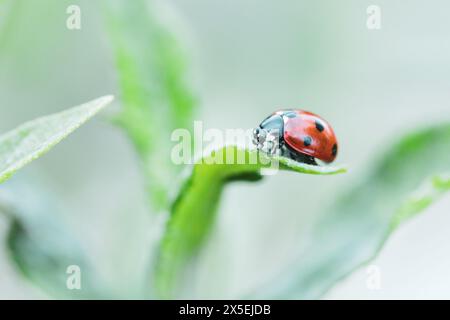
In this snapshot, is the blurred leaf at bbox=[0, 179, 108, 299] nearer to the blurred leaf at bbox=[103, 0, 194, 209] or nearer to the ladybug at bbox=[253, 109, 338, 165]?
the blurred leaf at bbox=[103, 0, 194, 209]

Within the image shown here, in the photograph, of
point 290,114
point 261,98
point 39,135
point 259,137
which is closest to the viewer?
point 39,135

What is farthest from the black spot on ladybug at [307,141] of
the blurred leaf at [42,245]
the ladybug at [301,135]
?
the blurred leaf at [42,245]

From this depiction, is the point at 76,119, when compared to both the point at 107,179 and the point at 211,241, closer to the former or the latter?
the point at 211,241

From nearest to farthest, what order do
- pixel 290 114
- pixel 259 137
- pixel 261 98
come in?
1. pixel 259 137
2. pixel 290 114
3. pixel 261 98

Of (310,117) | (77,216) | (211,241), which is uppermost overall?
(310,117)

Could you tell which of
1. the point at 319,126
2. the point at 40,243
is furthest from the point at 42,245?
the point at 319,126

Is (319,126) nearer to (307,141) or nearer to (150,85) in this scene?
(307,141)

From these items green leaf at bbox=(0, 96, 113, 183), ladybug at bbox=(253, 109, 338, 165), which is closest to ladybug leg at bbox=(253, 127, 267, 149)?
ladybug at bbox=(253, 109, 338, 165)
